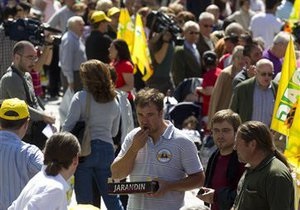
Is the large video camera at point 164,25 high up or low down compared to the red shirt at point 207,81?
up

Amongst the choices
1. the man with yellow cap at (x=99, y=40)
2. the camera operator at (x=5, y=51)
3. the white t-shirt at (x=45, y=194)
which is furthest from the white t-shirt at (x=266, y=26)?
the white t-shirt at (x=45, y=194)

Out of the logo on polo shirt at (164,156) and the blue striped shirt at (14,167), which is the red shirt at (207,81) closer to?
the logo on polo shirt at (164,156)

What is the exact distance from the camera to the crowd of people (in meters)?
6.77

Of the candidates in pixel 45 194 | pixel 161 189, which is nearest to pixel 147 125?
pixel 161 189

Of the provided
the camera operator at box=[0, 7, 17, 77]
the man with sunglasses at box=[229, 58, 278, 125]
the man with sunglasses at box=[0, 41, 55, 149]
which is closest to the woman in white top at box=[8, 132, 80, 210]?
the man with sunglasses at box=[0, 41, 55, 149]

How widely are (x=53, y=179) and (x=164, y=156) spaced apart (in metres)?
1.29

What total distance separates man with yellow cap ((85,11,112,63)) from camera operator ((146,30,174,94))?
2.14ft

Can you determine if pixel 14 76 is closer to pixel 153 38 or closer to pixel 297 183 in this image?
pixel 297 183

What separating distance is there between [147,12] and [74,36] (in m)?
2.28

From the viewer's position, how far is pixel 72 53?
15.2m

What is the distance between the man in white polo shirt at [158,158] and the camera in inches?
296

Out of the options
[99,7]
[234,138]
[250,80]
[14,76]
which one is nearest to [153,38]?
[99,7]

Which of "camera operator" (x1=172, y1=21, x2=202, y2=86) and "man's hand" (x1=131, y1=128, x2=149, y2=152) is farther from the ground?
"man's hand" (x1=131, y1=128, x2=149, y2=152)

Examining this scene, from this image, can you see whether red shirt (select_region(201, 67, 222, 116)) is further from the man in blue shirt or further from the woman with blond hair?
the woman with blond hair
